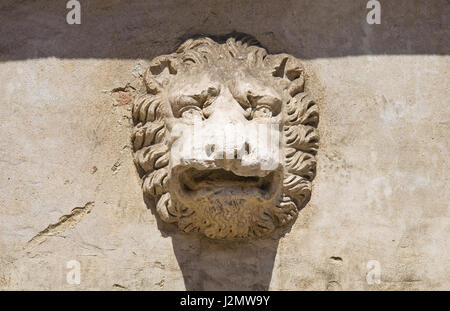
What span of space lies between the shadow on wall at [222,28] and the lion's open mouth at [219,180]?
553 mm

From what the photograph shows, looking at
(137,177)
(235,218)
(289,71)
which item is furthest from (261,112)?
(137,177)

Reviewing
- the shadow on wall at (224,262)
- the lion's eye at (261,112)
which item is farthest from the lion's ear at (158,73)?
the shadow on wall at (224,262)

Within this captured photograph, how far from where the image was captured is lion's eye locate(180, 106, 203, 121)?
4.59m

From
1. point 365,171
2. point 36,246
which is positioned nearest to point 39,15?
point 36,246

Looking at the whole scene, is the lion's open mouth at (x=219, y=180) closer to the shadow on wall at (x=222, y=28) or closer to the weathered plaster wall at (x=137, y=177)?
the weathered plaster wall at (x=137, y=177)

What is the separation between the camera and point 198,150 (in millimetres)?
4438

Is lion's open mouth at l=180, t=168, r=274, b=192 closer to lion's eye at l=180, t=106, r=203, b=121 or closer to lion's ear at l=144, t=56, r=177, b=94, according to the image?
lion's eye at l=180, t=106, r=203, b=121

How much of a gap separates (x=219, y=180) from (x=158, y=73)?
520 millimetres

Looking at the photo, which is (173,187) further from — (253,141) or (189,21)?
(189,21)

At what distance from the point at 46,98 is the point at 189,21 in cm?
62

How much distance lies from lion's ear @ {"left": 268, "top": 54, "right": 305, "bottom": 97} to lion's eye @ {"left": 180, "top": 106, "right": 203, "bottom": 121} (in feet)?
1.15

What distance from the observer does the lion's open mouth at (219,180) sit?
454 centimetres

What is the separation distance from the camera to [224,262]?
4.65 meters

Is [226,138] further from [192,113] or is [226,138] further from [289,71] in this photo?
[289,71]
